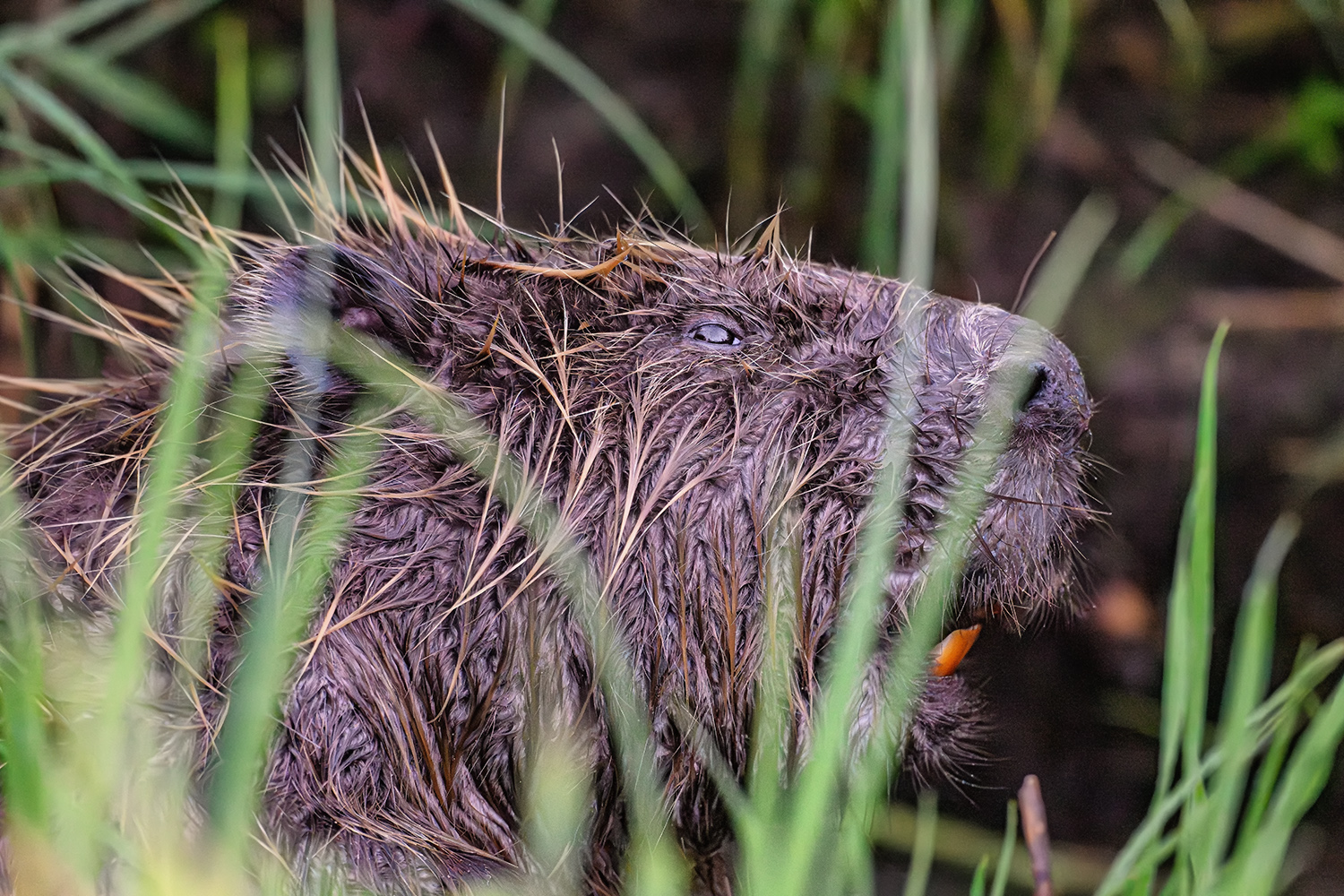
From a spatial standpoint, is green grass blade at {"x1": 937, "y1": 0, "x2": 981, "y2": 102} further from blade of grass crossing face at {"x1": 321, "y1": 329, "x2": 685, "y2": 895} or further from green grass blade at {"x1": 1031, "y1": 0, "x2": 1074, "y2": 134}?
blade of grass crossing face at {"x1": 321, "y1": 329, "x2": 685, "y2": 895}

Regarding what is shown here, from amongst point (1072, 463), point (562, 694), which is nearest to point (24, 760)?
point (562, 694)

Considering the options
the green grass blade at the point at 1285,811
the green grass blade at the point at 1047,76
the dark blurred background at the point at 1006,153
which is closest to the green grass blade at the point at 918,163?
the green grass blade at the point at 1285,811

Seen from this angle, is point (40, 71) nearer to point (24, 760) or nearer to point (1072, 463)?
point (24, 760)

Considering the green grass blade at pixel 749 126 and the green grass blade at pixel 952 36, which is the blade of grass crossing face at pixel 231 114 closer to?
the green grass blade at pixel 749 126

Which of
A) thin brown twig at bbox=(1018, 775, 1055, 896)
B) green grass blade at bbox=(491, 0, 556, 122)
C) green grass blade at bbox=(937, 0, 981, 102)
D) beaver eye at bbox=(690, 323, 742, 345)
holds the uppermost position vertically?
green grass blade at bbox=(937, 0, 981, 102)

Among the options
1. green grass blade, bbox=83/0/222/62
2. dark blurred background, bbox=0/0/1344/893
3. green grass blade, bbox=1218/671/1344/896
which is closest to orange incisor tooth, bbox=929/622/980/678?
green grass blade, bbox=1218/671/1344/896

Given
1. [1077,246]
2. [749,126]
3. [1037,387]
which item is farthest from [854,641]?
[749,126]
